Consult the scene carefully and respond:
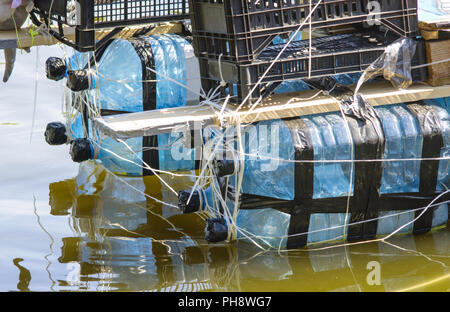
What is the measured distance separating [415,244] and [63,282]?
6.67ft

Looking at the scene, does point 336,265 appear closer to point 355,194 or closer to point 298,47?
point 355,194

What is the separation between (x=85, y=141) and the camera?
16.6 ft

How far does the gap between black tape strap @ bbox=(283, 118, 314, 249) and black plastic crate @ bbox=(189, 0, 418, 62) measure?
458 mm

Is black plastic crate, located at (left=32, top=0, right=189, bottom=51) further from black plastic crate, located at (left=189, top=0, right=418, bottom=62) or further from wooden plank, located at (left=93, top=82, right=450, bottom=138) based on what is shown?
wooden plank, located at (left=93, top=82, right=450, bottom=138)

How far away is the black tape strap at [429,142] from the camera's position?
4.21 metres

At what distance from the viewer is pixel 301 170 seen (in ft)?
13.3

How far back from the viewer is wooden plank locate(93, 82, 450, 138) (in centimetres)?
392

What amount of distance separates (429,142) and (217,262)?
4.55 feet

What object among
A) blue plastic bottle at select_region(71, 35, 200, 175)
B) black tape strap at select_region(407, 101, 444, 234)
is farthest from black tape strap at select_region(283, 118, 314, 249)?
blue plastic bottle at select_region(71, 35, 200, 175)

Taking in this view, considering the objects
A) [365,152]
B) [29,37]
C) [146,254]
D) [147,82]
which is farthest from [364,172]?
[29,37]

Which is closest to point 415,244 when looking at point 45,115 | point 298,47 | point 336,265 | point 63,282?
point 336,265

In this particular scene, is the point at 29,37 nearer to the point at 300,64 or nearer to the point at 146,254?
the point at 146,254
